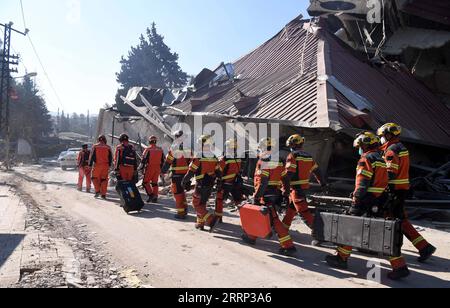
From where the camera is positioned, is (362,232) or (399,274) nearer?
(399,274)

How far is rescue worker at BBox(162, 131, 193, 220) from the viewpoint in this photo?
888cm

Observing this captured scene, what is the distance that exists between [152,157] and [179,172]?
93.5 inches

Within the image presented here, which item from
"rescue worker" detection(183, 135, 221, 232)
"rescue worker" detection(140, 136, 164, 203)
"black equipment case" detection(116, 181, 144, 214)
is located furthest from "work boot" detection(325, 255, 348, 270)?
"rescue worker" detection(140, 136, 164, 203)

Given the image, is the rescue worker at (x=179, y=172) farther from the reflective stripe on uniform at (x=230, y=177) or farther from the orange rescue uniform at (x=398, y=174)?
the orange rescue uniform at (x=398, y=174)

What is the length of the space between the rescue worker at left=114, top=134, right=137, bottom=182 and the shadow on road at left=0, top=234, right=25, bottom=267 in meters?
3.82

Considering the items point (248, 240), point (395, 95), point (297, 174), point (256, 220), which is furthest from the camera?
point (395, 95)

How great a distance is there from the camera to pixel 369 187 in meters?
5.36

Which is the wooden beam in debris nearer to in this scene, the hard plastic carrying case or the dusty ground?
the dusty ground

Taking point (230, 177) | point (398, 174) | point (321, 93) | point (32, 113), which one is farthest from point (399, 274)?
point (32, 113)

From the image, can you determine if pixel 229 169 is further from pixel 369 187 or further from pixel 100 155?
pixel 100 155

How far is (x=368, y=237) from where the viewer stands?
203 inches

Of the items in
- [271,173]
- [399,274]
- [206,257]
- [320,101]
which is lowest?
[206,257]

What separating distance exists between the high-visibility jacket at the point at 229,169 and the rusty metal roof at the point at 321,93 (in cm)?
256

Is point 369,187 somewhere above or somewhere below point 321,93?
below
